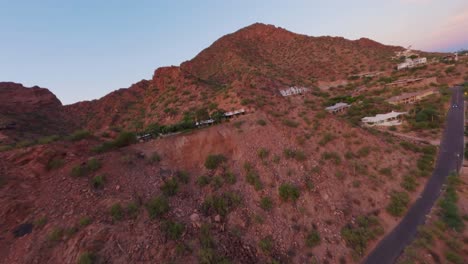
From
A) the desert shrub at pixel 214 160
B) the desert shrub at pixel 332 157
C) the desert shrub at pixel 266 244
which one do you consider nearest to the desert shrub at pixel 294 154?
the desert shrub at pixel 332 157

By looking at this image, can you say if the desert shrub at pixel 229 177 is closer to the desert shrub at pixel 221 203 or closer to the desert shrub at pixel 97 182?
the desert shrub at pixel 221 203

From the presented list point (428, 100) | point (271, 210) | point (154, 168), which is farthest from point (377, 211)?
point (428, 100)

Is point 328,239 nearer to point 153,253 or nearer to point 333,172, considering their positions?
point 333,172

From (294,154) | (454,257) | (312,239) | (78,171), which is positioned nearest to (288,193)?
(312,239)

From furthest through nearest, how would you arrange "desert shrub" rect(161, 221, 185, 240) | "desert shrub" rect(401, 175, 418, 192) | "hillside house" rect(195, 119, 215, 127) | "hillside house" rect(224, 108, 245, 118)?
"hillside house" rect(224, 108, 245, 118) < "hillside house" rect(195, 119, 215, 127) < "desert shrub" rect(401, 175, 418, 192) < "desert shrub" rect(161, 221, 185, 240)

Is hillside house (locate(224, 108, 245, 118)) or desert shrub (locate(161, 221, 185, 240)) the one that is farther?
hillside house (locate(224, 108, 245, 118))

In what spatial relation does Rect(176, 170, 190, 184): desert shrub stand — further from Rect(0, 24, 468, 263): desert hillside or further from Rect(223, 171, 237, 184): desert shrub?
Rect(223, 171, 237, 184): desert shrub

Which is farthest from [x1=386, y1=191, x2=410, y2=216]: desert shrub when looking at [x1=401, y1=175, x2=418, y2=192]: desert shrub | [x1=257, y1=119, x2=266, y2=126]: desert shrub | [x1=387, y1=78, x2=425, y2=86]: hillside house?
[x1=387, y1=78, x2=425, y2=86]: hillside house
